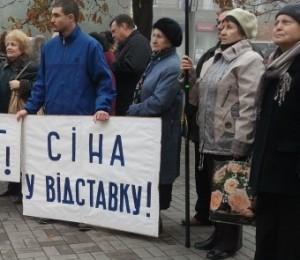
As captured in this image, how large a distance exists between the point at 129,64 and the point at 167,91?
3.67 ft

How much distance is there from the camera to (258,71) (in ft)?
13.9

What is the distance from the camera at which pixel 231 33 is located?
439cm

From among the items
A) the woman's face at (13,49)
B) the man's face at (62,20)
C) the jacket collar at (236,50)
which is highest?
the man's face at (62,20)

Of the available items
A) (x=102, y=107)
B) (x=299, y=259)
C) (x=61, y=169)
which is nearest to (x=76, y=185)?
(x=61, y=169)

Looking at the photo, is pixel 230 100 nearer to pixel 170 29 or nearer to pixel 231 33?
pixel 231 33

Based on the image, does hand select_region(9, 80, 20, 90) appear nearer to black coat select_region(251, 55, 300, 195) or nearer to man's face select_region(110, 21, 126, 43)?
man's face select_region(110, 21, 126, 43)

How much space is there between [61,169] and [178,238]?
1.21 meters

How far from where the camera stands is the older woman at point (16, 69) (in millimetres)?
6148

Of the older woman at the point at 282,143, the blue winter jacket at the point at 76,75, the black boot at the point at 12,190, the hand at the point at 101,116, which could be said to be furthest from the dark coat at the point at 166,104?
the black boot at the point at 12,190

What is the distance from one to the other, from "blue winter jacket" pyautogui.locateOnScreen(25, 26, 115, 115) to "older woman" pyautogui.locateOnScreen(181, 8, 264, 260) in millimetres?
921

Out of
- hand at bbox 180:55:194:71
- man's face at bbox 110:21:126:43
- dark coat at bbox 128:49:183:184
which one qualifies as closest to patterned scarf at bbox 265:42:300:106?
hand at bbox 180:55:194:71

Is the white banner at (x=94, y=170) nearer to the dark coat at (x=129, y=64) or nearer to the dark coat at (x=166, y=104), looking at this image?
the dark coat at (x=166, y=104)

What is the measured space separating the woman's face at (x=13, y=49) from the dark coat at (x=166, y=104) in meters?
1.86

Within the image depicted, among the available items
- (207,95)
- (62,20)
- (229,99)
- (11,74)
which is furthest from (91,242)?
(11,74)
